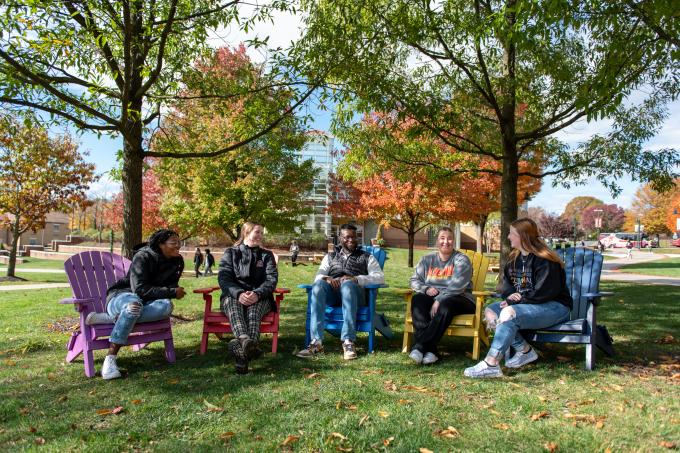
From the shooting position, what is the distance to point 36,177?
59.0ft

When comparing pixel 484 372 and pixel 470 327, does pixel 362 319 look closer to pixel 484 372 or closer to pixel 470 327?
pixel 470 327

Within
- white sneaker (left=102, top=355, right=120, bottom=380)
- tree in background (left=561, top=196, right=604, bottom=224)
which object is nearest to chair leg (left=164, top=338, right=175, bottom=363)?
white sneaker (left=102, top=355, right=120, bottom=380)

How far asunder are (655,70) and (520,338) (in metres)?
6.12

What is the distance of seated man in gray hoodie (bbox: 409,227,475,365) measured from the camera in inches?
194

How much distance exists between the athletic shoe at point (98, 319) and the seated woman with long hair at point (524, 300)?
10.5ft

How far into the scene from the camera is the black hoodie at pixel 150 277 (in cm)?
484

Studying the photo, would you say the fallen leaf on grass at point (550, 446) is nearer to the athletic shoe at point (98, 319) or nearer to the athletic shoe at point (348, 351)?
the athletic shoe at point (348, 351)

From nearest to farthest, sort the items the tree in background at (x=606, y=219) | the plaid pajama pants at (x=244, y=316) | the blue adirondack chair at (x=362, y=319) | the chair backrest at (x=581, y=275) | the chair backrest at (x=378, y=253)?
the plaid pajama pants at (x=244, y=316)
the chair backrest at (x=581, y=275)
the blue adirondack chair at (x=362, y=319)
the chair backrest at (x=378, y=253)
the tree in background at (x=606, y=219)

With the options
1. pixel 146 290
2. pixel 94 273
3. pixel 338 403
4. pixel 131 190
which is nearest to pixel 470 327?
pixel 338 403

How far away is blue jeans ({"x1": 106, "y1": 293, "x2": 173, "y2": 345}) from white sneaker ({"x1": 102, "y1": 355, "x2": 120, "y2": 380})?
0.17m

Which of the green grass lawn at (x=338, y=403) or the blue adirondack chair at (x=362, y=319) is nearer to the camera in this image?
the green grass lawn at (x=338, y=403)

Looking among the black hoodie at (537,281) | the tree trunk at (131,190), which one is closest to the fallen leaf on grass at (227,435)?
the black hoodie at (537,281)

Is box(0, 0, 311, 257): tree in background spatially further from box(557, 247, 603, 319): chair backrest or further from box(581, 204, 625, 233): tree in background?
box(581, 204, 625, 233): tree in background

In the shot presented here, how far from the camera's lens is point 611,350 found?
196 inches
